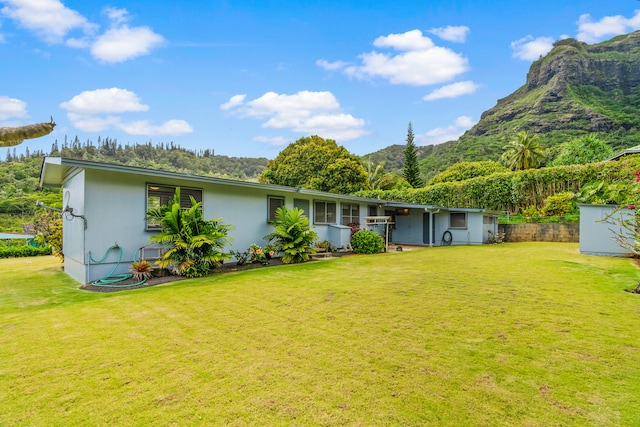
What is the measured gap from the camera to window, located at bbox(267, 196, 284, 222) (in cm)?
1109

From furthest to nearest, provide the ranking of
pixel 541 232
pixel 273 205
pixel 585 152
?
pixel 585 152, pixel 541 232, pixel 273 205

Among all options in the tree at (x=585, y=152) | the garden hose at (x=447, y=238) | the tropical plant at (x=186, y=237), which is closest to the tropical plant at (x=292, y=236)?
the tropical plant at (x=186, y=237)

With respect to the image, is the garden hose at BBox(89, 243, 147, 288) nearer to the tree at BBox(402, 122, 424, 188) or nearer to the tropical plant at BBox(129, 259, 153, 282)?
the tropical plant at BBox(129, 259, 153, 282)

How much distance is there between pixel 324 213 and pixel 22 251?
43.4 feet

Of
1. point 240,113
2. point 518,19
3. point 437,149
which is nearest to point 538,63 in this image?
point 437,149

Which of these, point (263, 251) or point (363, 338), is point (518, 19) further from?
point (363, 338)

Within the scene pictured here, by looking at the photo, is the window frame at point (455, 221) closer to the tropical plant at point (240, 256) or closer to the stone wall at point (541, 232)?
the stone wall at point (541, 232)

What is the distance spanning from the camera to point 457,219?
17.5 metres

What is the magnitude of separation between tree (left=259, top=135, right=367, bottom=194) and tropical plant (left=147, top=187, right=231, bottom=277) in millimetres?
21165

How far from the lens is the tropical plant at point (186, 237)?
7473 millimetres

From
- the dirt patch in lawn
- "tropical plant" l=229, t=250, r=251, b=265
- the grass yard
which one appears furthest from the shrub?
the dirt patch in lawn

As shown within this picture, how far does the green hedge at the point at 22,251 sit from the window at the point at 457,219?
A: 19.7m

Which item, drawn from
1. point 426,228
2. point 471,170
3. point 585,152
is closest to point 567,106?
point 585,152

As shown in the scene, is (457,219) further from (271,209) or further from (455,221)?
(271,209)
